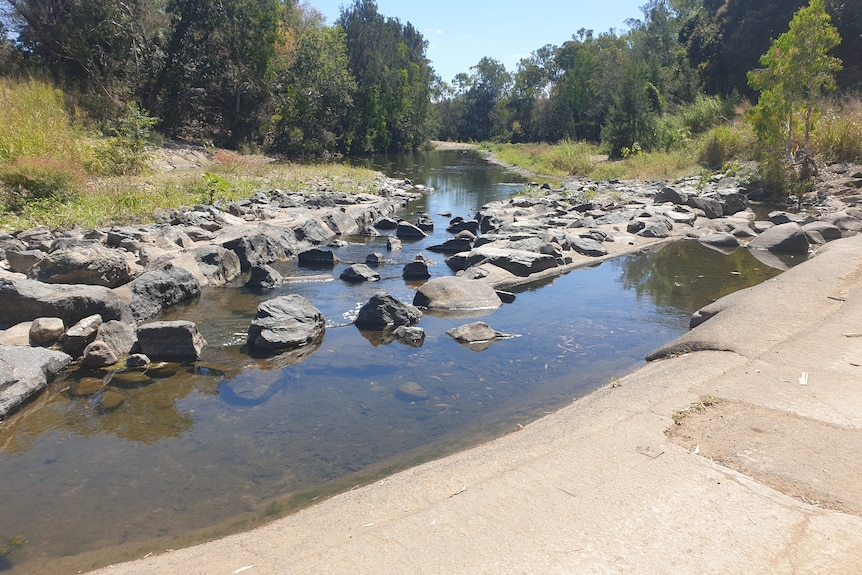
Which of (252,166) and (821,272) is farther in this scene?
(252,166)

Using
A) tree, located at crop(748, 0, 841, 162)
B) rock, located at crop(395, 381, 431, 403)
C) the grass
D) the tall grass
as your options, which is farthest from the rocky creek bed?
the grass

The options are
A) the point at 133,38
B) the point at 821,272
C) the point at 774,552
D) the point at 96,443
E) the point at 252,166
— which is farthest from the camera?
the point at 133,38

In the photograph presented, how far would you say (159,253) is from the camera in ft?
34.5

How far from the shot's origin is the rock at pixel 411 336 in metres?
7.67

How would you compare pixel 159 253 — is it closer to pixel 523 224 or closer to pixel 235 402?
pixel 235 402

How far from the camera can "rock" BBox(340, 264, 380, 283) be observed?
35.9 feet

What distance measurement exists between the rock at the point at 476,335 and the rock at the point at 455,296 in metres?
1.09

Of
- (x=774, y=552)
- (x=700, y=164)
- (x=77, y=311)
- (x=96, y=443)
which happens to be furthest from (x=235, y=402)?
(x=700, y=164)

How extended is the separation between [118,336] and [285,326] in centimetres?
187

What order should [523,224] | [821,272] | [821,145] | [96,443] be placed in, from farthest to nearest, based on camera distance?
[821,145] < [523,224] < [821,272] < [96,443]

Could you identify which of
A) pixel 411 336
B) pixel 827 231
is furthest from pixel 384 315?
pixel 827 231

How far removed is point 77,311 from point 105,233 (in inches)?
167

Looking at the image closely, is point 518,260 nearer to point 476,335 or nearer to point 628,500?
point 476,335

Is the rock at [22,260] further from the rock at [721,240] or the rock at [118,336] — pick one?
the rock at [721,240]
